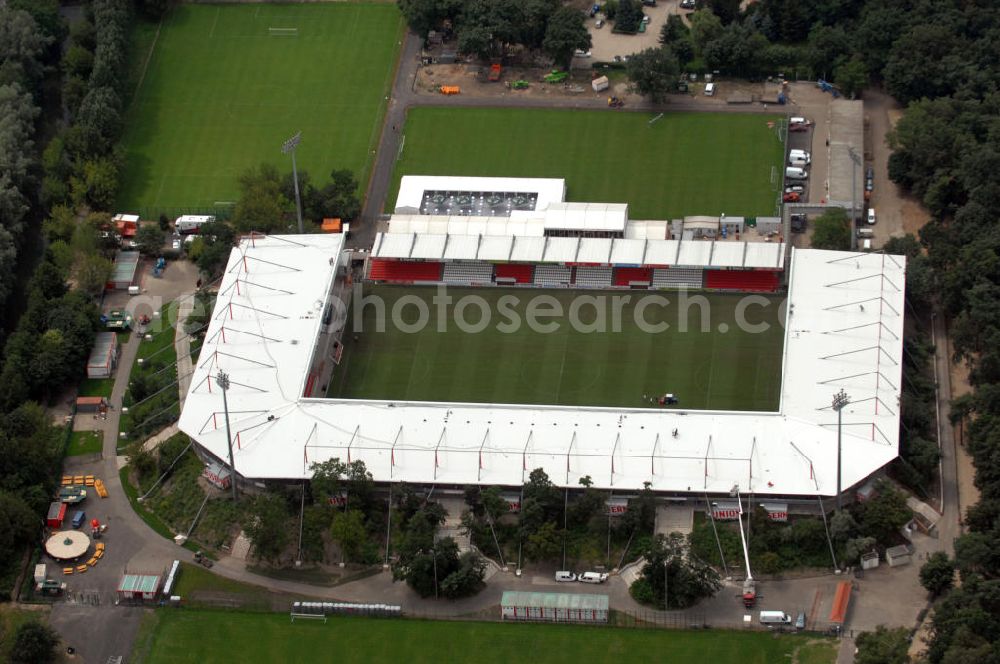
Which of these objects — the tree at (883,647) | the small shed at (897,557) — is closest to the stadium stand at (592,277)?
the small shed at (897,557)

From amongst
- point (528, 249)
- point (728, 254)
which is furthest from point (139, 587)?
point (728, 254)

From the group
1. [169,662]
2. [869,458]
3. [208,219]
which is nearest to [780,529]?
[869,458]

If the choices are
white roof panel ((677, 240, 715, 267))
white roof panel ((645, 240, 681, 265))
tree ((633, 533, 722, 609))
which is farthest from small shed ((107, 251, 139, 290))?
tree ((633, 533, 722, 609))

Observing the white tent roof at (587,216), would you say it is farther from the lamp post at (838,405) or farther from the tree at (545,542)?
the tree at (545,542)

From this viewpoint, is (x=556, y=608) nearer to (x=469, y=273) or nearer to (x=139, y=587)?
(x=139, y=587)

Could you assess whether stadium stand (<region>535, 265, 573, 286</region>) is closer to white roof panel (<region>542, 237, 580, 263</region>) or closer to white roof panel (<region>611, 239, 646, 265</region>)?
white roof panel (<region>542, 237, 580, 263</region>)

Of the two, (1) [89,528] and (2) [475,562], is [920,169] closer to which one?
(2) [475,562]
